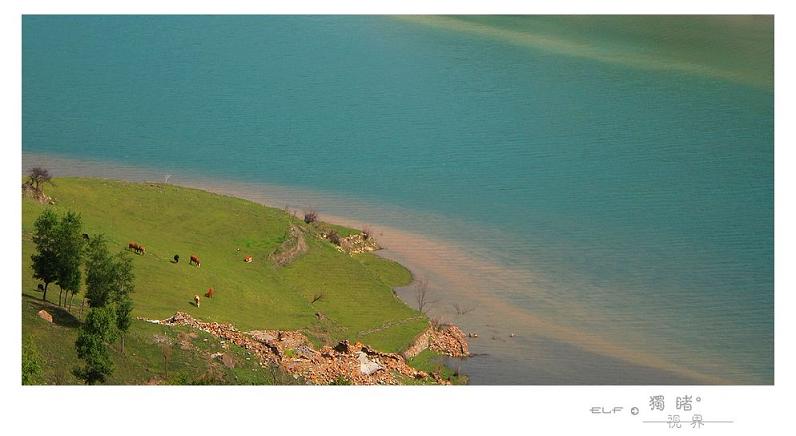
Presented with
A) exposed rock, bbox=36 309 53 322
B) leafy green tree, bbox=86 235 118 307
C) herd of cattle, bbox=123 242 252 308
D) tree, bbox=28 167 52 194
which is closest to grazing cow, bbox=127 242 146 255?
herd of cattle, bbox=123 242 252 308

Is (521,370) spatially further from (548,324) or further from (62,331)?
(62,331)

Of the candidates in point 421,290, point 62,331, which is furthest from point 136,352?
point 421,290

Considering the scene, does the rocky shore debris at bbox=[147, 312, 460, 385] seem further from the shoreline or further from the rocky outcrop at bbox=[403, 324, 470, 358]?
the shoreline

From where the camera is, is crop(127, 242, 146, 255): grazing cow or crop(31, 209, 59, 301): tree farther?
crop(127, 242, 146, 255): grazing cow

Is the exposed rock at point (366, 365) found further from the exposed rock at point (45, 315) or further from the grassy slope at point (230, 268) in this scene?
the exposed rock at point (45, 315)

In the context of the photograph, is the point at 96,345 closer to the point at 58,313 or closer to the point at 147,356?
the point at 147,356

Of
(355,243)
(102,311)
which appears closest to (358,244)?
(355,243)
